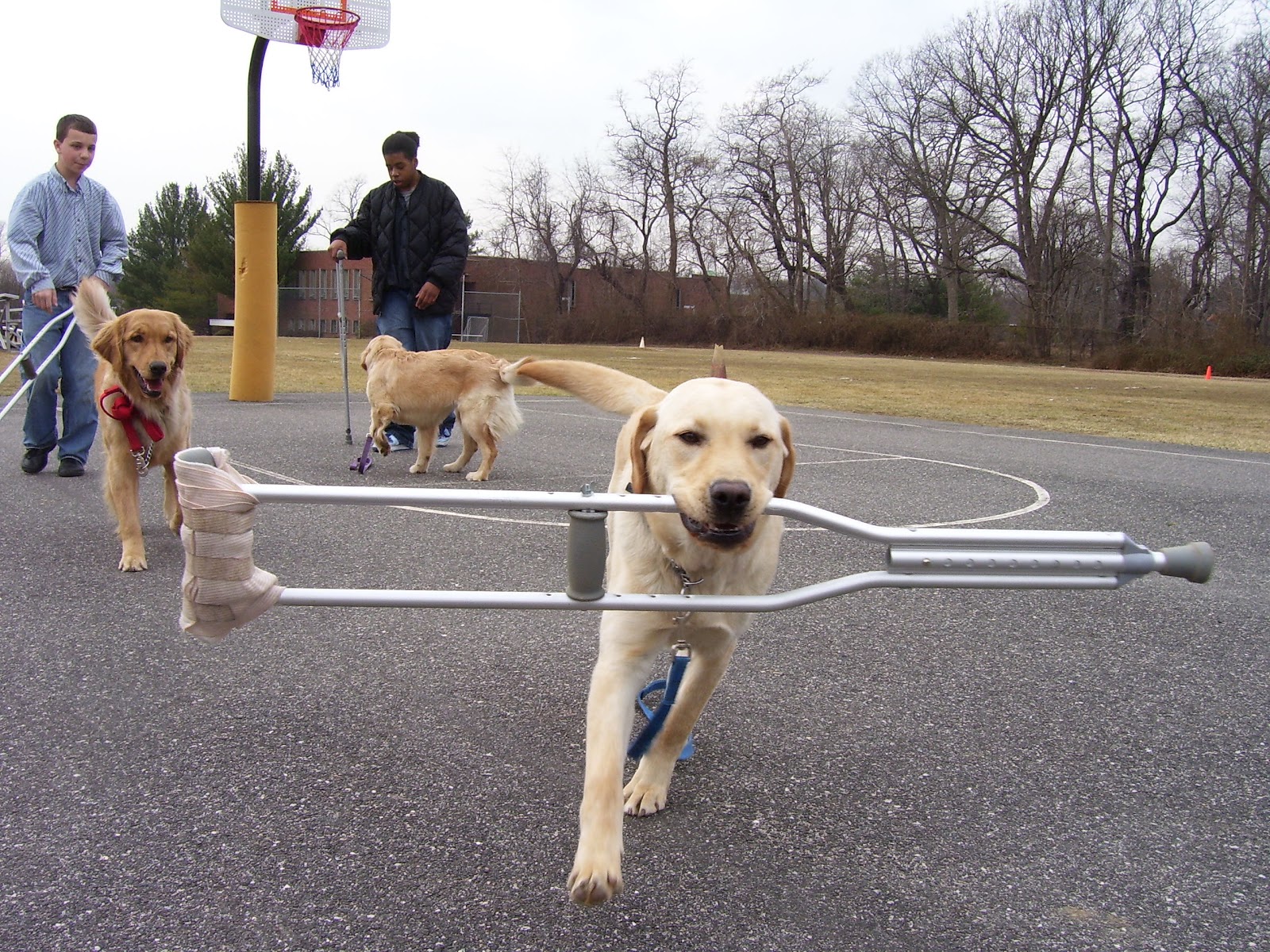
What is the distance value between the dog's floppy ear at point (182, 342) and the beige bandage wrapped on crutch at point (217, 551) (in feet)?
13.2

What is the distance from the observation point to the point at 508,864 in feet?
7.80

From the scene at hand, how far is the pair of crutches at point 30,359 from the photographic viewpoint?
17.5ft

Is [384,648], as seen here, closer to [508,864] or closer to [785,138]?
[508,864]

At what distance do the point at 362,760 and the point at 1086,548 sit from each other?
2.06m

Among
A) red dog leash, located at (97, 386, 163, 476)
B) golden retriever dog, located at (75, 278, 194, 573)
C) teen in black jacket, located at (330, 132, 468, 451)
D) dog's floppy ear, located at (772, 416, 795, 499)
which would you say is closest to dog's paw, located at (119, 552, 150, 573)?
golden retriever dog, located at (75, 278, 194, 573)

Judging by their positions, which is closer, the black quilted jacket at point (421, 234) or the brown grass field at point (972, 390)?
the black quilted jacket at point (421, 234)

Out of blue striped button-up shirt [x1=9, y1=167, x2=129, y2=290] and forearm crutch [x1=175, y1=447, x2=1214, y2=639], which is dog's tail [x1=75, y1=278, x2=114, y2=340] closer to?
blue striped button-up shirt [x1=9, y1=167, x2=129, y2=290]

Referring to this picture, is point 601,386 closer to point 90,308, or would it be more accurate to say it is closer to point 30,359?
point 90,308

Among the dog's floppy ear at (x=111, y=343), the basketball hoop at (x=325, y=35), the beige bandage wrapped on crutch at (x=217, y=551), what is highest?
the basketball hoop at (x=325, y=35)

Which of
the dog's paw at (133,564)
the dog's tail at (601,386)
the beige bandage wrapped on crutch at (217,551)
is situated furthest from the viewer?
the dog's paw at (133,564)

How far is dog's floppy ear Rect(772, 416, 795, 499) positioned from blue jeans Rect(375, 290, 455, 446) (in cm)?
626

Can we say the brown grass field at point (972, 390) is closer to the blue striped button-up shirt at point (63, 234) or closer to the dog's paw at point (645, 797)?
the blue striped button-up shirt at point (63, 234)

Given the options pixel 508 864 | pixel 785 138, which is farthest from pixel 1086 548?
pixel 785 138

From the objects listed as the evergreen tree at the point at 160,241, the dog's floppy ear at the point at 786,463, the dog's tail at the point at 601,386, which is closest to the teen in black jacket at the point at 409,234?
the dog's tail at the point at 601,386
